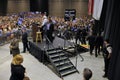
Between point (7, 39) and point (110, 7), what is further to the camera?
point (7, 39)

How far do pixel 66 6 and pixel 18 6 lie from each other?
22.3 feet

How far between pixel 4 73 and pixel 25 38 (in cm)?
402

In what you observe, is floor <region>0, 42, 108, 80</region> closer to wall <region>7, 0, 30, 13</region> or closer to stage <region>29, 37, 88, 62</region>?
stage <region>29, 37, 88, 62</region>

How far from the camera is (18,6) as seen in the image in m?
30.9

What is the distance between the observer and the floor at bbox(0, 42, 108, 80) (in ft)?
32.0

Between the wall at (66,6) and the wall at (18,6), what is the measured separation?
3.31 m

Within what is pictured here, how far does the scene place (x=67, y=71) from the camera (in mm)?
10297

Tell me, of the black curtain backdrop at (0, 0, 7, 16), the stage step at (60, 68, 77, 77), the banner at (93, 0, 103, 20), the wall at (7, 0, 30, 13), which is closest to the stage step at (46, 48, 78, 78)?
the stage step at (60, 68, 77, 77)

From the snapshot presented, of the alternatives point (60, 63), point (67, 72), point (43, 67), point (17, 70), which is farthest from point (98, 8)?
point (43, 67)

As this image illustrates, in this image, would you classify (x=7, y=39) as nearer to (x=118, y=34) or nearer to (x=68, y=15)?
(x=68, y=15)

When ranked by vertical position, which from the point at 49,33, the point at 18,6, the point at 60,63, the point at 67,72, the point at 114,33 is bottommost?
the point at 67,72

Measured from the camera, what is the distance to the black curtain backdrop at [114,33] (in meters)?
3.17

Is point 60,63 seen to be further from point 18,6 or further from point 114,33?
point 18,6

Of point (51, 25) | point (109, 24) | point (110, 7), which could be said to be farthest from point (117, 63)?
point (51, 25)
